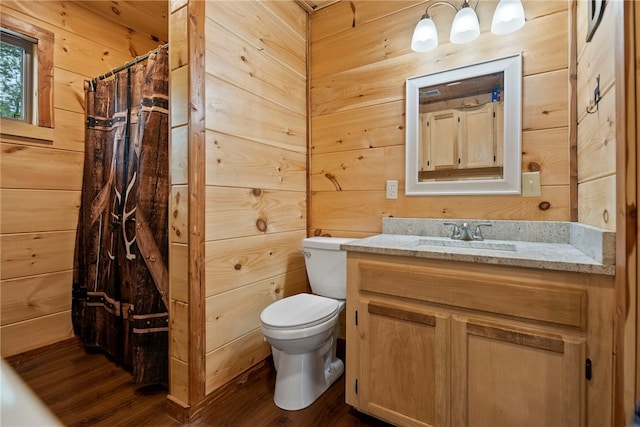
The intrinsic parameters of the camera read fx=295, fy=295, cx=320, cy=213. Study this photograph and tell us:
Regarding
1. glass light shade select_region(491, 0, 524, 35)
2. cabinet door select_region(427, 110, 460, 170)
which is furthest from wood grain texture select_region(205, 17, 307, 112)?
glass light shade select_region(491, 0, 524, 35)

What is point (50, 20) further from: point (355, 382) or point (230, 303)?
point (355, 382)

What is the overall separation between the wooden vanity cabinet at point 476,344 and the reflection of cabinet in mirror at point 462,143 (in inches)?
28.4

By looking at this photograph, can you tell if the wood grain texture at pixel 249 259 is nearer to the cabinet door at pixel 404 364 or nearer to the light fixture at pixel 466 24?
the cabinet door at pixel 404 364

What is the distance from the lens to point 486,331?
111 centimetres

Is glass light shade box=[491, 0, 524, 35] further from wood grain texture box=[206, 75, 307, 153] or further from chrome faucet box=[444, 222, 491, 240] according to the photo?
wood grain texture box=[206, 75, 307, 153]

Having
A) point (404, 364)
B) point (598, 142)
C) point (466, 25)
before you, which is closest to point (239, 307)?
point (404, 364)

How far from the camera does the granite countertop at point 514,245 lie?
3.17 ft

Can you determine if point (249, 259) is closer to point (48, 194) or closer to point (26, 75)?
point (48, 194)

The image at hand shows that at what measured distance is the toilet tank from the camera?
181 centimetres

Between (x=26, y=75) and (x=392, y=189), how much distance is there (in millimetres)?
2492

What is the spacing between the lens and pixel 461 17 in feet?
5.08


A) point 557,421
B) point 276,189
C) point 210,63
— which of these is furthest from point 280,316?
point 210,63

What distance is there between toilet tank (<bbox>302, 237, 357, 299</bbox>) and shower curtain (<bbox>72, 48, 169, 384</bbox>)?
33.1 inches

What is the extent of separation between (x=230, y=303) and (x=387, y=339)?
2.78 ft
